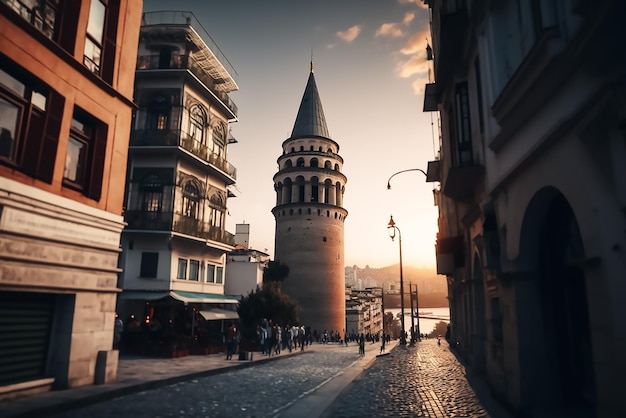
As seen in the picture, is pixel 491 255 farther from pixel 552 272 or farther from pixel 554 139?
pixel 554 139

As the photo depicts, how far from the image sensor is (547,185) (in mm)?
6586

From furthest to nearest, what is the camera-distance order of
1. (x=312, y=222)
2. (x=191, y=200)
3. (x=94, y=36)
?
(x=312, y=222), (x=191, y=200), (x=94, y=36)

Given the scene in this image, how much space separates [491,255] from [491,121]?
2.99m

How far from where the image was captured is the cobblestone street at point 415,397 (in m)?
8.20

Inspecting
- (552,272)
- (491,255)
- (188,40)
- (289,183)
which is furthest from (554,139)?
(289,183)

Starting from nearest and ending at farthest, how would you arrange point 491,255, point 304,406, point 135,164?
1. point 304,406
2. point 491,255
3. point 135,164

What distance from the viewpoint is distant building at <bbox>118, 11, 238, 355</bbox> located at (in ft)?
75.5

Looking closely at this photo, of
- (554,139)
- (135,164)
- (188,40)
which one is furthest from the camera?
(188,40)

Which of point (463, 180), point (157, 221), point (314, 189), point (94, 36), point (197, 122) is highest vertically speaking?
point (314, 189)

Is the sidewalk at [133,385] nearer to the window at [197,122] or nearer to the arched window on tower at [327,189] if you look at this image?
the window at [197,122]

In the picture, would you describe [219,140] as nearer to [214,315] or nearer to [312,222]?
[214,315]

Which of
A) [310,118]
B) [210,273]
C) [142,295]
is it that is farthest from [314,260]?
[142,295]

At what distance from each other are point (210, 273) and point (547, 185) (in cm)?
2361

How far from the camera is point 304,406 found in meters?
8.75
